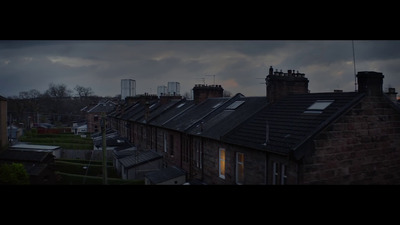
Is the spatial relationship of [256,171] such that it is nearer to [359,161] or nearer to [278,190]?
[359,161]

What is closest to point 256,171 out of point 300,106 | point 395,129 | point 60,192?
point 300,106

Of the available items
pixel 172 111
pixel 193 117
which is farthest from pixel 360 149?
pixel 172 111

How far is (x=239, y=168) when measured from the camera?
8758mm

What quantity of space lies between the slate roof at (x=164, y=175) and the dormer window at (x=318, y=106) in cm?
695

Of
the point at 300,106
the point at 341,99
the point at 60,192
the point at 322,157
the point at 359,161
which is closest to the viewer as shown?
the point at 60,192

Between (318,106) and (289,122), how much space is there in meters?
1.07

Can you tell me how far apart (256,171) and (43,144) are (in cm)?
1043

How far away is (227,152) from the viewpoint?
9.27m

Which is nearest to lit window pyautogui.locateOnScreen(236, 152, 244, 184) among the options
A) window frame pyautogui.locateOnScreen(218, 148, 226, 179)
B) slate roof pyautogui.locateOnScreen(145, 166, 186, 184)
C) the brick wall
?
window frame pyautogui.locateOnScreen(218, 148, 226, 179)

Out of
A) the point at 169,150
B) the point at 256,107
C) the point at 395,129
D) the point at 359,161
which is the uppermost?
the point at 256,107

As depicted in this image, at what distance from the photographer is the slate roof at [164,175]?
462 inches

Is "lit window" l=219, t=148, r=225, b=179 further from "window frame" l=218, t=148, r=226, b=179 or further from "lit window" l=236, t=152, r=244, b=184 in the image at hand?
"lit window" l=236, t=152, r=244, b=184

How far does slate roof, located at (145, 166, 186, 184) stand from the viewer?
11.7 meters

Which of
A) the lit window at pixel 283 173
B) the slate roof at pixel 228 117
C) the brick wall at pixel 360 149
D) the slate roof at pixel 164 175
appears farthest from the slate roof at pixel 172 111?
the brick wall at pixel 360 149
